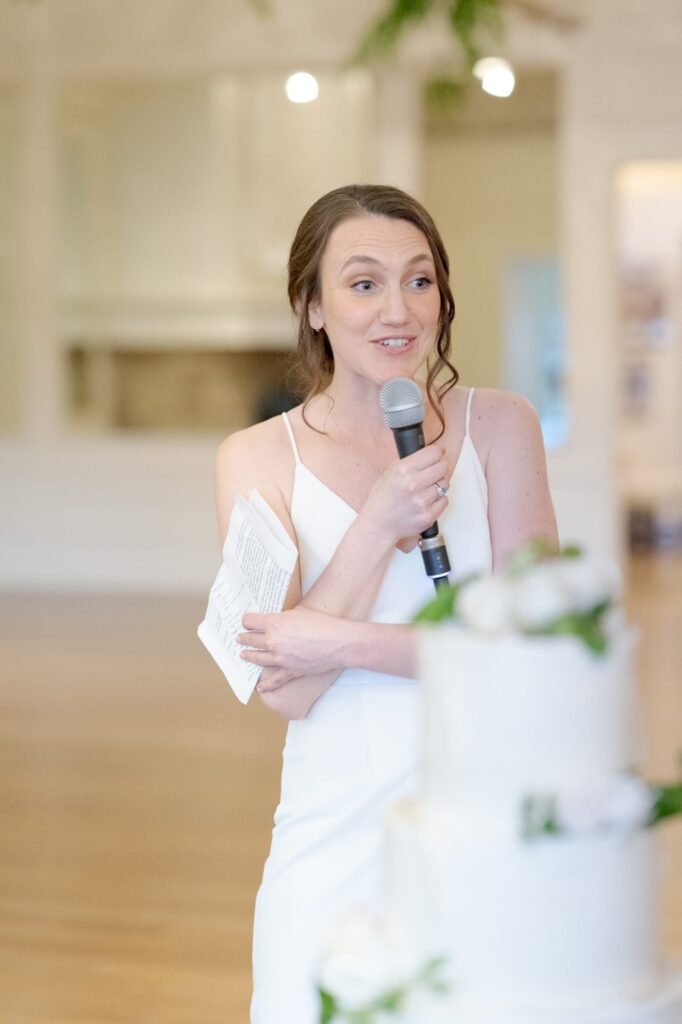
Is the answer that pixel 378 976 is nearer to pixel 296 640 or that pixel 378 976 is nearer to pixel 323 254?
pixel 296 640

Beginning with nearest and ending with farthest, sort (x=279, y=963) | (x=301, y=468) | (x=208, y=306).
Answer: (x=279, y=963) → (x=301, y=468) → (x=208, y=306)

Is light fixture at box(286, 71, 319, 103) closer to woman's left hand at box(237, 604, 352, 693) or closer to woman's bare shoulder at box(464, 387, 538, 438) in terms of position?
woman's bare shoulder at box(464, 387, 538, 438)

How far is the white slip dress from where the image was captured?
180cm

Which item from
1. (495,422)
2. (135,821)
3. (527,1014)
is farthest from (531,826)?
(135,821)

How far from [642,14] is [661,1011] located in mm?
8051

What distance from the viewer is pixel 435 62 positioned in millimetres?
8406

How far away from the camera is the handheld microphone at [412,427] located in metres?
1.63

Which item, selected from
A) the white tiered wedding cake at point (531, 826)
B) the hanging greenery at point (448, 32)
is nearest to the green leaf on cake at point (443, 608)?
the white tiered wedding cake at point (531, 826)

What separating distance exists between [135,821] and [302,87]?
5.52 metres

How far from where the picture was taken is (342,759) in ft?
6.01

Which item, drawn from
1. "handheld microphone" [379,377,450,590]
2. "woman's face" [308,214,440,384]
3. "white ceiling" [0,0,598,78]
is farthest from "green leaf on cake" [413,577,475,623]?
"white ceiling" [0,0,598,78]

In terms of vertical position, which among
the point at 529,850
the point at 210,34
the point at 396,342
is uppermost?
the point at 210,34

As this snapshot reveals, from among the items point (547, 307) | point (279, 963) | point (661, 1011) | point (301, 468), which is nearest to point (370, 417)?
point (301, 468)

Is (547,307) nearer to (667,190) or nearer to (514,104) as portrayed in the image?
(514,104)
